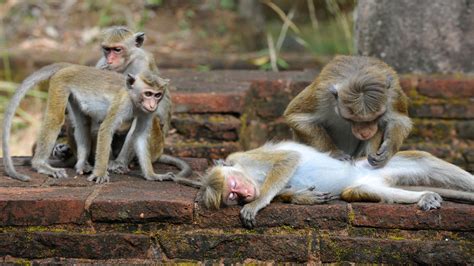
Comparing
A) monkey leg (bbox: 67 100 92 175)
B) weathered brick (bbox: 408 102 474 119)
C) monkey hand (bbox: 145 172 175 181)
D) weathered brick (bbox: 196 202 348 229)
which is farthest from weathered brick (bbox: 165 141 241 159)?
weathered brick (bbox: 196 202 348 229)

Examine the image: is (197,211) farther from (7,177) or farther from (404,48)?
(404,48)

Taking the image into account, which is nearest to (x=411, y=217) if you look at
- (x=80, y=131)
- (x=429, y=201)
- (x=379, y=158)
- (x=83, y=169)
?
(x=429, y=201)

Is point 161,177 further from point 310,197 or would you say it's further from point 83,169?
point 310,197

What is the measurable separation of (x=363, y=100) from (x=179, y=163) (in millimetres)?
1396

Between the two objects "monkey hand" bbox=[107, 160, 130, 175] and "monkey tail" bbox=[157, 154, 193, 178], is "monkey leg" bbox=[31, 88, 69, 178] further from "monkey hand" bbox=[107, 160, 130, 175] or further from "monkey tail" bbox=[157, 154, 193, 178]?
"monkey tail" bbox=[157, 154, 193, 178]

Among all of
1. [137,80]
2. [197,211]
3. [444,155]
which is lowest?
[444,155]

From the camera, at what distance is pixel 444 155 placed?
6.67 metres

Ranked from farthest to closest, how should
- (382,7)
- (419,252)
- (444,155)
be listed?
(382,7) → (444,155) → (419,252)

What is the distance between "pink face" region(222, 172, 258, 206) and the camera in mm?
4566

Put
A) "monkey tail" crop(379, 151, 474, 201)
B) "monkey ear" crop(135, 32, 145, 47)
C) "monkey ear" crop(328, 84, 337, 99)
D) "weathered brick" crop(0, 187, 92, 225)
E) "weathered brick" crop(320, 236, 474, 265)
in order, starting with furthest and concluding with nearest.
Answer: "monkey ear" crop(135, 32, 145, 47)
"monkey ear" crop(328, 84, 337, 99)
"monkey tail" crop(379, 151, 474, 201)
"weathered brick" crop(0, 187, 92, 225)
"weathered brick" crop(320, 236, 474, 265)

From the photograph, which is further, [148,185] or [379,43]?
[379,43]

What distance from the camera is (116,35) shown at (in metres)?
6.06

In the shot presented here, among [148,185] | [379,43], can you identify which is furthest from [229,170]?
[379,43]

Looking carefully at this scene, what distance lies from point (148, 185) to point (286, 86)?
88.5 inches
